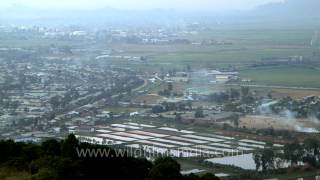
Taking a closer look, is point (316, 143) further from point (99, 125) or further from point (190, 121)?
point (99, 125)

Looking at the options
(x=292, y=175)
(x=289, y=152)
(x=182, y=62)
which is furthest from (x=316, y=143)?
(x=182, y=62)

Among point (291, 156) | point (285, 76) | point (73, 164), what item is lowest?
point (291, 156)

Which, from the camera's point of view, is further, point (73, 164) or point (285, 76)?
point (285, 76)

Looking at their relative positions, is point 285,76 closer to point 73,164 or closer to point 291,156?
point 291,156

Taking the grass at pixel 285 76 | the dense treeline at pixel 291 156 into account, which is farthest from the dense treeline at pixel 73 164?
the grass at pixel 285 76

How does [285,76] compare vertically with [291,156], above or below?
above

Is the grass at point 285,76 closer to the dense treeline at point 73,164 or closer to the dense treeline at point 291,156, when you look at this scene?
the dense treeline at point 291,156

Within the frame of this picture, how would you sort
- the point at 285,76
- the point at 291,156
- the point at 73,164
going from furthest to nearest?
the point at 285,76 < the point at 291,156 < the point at 73,164

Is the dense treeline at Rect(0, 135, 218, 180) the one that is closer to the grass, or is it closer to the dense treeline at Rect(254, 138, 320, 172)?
the dense treeline at Rect(254, 138, 320, 172)

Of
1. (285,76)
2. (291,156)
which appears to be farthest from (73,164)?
(285,76)
